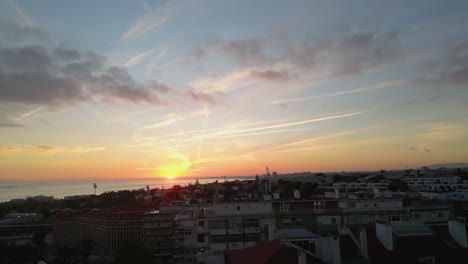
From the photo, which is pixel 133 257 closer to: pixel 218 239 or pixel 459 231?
pixel 218 239

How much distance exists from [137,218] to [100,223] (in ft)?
19.5

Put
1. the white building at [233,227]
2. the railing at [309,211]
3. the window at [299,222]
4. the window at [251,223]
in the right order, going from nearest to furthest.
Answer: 1. the white building at [233,227]
2. the window at [251,223]
3. the window at [299,222]
4. the railing at [309,211]

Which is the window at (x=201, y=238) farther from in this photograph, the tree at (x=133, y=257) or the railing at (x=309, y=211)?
the railing at (x=309, y=211)

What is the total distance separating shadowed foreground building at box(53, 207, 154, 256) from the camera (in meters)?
59.0

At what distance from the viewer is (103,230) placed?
60.2 meters

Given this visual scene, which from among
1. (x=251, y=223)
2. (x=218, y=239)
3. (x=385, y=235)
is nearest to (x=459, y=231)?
(x=385, y=235)

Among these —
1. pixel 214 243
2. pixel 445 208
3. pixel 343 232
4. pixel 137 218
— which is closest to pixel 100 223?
pixel 137 218

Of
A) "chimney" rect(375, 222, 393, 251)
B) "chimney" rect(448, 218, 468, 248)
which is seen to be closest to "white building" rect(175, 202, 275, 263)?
"chimney" rect(375, 222, 393, 251)

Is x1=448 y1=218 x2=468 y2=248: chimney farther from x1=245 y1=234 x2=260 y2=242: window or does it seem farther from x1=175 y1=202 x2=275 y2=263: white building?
x1=245 y1=234 x2=260 y2=242: window

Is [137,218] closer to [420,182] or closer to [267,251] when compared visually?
[267,251]

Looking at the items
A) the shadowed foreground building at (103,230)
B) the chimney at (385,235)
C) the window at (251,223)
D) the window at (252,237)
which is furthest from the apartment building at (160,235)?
the chimney at (385,235)

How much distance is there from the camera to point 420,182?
110375mm

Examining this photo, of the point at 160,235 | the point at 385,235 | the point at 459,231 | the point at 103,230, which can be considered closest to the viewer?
the point at 385,235

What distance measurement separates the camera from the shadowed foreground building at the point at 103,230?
59.0m
